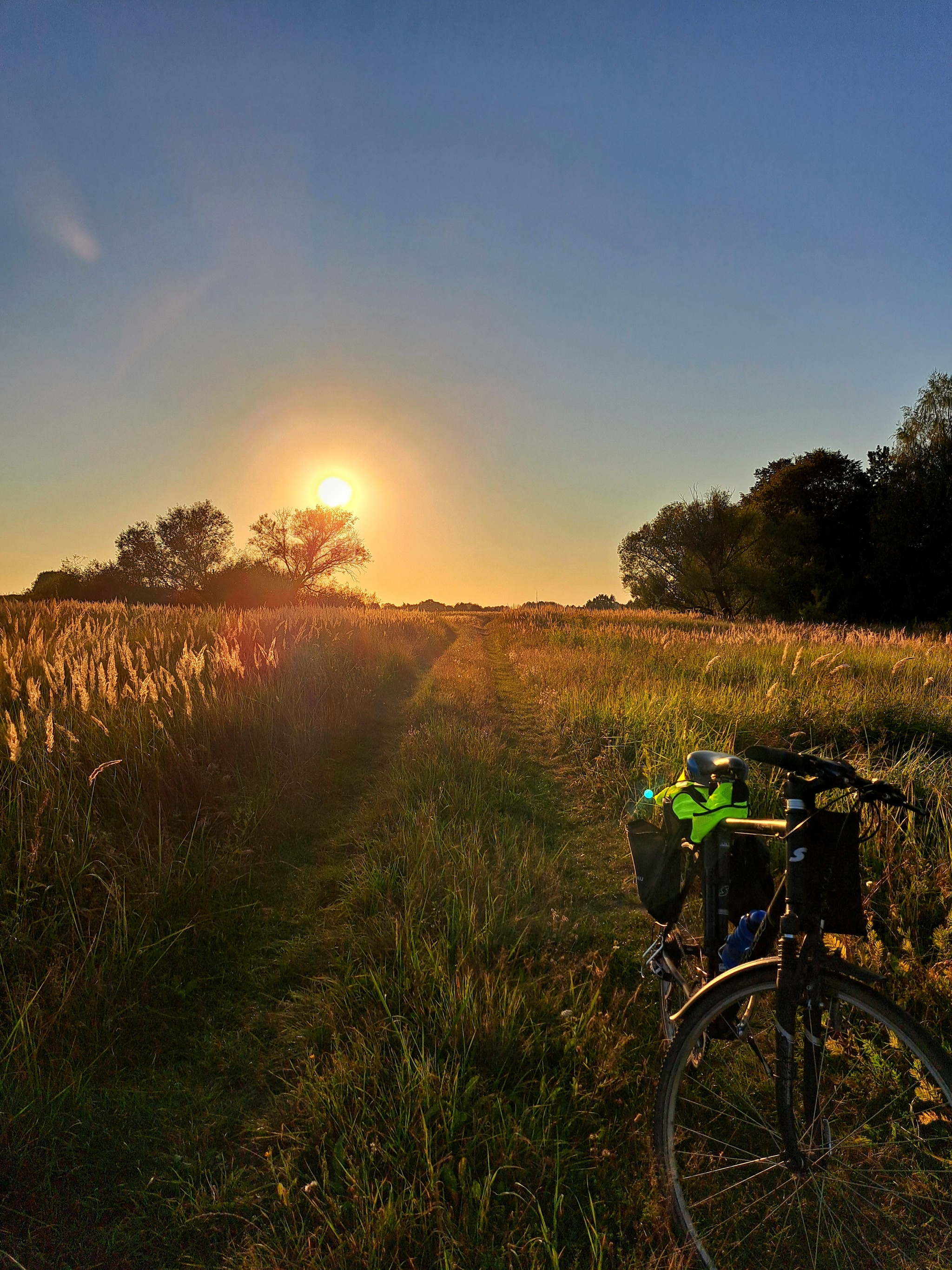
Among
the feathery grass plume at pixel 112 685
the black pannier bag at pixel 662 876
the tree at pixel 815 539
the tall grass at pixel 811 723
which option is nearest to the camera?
the black pannier bag at pixel 662 876

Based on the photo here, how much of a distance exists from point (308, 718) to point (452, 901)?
436 centimetres

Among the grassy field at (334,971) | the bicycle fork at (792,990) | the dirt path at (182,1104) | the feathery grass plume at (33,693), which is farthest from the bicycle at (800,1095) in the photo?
the feathery grass plume at (33,693)

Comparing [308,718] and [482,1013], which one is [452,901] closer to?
[482,1013]

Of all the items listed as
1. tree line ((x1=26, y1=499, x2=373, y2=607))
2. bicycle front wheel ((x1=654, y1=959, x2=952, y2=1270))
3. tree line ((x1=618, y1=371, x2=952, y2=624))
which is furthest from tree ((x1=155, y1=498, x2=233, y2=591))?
bicycle front wheel ((x1=654, y1=959, x2=952, y2=1270))

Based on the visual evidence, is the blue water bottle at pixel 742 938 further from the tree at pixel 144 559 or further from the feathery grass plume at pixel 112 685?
the tree at pixel 144 559

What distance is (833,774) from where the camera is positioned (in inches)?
66.9

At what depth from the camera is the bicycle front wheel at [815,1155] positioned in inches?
70.4

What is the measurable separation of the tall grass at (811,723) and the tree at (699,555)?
23.8 meters

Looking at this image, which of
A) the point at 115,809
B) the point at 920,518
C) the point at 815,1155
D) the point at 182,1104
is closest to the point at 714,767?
the point at 815,1155

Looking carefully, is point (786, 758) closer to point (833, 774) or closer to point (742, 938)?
point (833, 774)

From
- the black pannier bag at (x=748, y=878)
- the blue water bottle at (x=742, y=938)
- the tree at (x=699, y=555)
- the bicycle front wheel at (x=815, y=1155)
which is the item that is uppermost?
the tree at (x=699, y=555)

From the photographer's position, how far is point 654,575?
135ft

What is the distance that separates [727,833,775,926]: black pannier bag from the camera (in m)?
2.29

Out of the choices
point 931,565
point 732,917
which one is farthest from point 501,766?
point 931,565
